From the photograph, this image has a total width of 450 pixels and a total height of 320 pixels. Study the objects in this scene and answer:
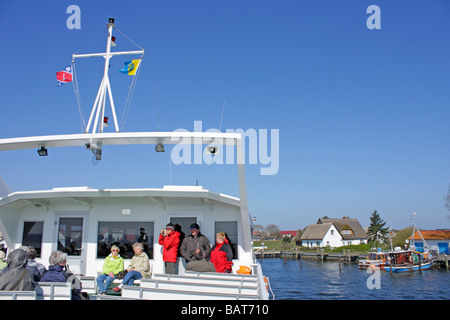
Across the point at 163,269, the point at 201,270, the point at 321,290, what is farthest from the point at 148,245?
the point at 321,290

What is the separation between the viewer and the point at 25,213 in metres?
9.50

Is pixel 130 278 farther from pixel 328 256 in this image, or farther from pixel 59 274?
pixel 328 256

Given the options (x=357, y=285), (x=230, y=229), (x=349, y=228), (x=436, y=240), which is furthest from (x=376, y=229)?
(x=230, y=229)

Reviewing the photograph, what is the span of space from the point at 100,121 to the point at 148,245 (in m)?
3.27

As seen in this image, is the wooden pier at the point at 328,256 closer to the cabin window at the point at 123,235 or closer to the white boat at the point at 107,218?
the white boat at the point at 107,218

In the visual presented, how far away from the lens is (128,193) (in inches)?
332

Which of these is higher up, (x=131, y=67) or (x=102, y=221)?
(x=131, y=67)

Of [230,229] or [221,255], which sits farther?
[230,229]

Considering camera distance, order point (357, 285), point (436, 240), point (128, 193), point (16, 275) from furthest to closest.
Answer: point (436, 240)
point (357, 285)
point (128, 193)
point (16, 275)

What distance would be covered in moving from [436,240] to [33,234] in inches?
2351

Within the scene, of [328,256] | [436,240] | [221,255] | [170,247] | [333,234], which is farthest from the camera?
[333,234]

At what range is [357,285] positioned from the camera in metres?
32.0

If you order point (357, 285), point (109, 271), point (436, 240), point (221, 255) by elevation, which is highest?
point (221, 255)

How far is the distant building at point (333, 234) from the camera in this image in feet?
215
